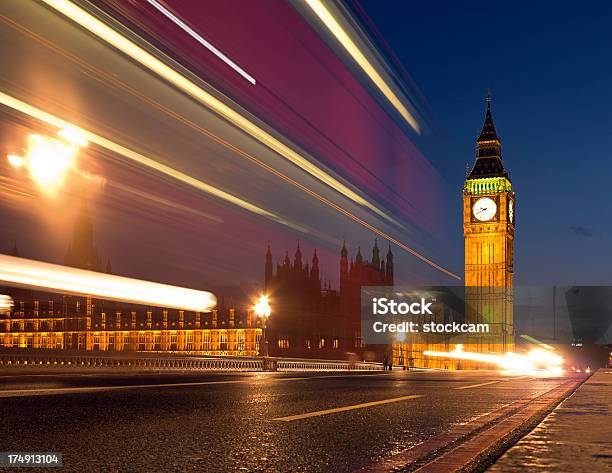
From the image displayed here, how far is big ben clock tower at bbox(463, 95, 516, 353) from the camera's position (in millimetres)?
129875

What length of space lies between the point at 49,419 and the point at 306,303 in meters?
99.3

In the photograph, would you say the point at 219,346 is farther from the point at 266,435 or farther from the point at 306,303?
the point at 266,435

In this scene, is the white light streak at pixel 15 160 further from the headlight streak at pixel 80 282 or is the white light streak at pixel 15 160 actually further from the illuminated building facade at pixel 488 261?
the illuminated building facade at pixel 488 261

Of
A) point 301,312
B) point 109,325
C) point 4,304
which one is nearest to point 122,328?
point 109,325

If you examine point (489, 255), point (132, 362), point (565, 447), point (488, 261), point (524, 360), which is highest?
point (489, 255)

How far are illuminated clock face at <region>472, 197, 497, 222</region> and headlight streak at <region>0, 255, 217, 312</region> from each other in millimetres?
117376

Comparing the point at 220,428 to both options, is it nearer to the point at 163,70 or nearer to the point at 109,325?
the point at 163,70

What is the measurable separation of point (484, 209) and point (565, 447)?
130 metres

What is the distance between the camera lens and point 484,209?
131 m

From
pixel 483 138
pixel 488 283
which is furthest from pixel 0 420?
pixel 483 138

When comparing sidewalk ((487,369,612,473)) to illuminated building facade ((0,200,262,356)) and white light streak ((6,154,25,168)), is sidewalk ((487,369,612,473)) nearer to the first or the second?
white light streak ((6,154,25,168))

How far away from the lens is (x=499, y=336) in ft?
428

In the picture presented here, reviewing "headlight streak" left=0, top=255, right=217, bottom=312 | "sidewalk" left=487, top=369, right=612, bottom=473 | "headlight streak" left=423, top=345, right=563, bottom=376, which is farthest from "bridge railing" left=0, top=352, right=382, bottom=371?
"sidewalk" left=487, top=369, right=612, bottom=473

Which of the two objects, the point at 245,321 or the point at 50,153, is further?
the point at 245,321
